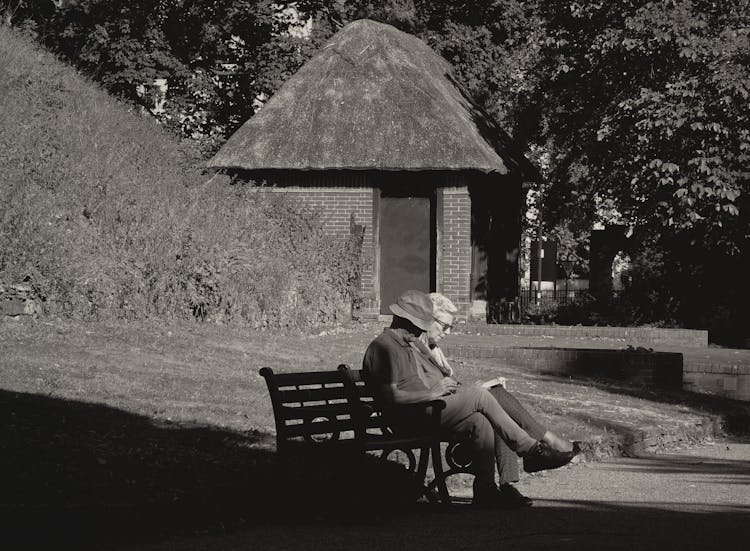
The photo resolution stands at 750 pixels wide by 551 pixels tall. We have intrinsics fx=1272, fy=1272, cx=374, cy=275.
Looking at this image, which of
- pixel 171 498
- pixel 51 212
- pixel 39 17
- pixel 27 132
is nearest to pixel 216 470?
pixel 171 498

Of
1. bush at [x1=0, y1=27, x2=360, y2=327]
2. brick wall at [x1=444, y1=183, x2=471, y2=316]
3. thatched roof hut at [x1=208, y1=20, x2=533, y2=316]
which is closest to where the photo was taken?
bush at [x1=0, y1=27, x2=360, y2=327]

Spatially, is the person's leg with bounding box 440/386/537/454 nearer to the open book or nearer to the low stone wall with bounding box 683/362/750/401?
the open book

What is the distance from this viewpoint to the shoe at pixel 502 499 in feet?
28.3

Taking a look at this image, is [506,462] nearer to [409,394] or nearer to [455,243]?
[409,394]

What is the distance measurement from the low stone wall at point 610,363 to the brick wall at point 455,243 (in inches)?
337

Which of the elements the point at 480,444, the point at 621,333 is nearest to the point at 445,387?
the point at 480,444

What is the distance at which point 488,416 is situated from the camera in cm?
884

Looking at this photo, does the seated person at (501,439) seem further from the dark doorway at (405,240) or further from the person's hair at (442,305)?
the dark doorway at (405,240)

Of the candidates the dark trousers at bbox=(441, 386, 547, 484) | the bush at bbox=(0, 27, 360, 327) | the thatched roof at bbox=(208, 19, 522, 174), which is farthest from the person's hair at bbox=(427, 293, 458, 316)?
the thatched roof at bbox=(208, 19, 522, 174)

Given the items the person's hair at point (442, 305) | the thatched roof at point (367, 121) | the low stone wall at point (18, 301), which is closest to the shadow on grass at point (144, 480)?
the person's hair at point (442, 305)

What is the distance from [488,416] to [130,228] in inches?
430

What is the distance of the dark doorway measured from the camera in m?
26.2

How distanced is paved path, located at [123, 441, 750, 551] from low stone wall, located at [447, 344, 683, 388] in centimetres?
559

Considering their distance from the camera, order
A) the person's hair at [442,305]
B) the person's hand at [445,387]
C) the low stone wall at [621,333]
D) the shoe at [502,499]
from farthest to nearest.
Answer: the low stone wall at [621,333]
the person's hair at [442,305]
the person's hand at [445,387]
the shoe at [502,499]
